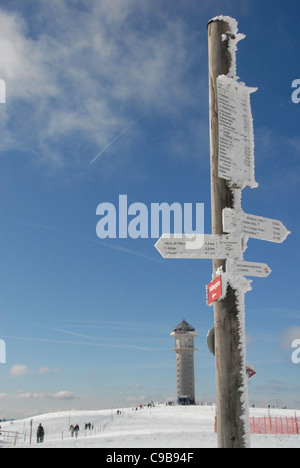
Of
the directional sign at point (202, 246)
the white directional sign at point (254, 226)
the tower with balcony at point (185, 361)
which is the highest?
the tower with balcony at point (185, 361)

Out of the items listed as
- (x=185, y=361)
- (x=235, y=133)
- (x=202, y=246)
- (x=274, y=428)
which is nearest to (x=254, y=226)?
(x=202, y=246)

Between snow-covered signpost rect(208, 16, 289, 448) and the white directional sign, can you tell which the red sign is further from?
the white directional sign

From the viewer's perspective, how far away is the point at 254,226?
6.27m

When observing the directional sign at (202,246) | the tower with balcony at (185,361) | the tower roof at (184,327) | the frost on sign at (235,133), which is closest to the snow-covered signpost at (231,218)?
the frost on sign at (235,133)

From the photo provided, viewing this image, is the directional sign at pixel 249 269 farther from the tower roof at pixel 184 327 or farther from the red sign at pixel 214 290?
the tower roof at pixel 184 327

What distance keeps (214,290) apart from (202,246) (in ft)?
2.08

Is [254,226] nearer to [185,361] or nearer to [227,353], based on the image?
[227,353]

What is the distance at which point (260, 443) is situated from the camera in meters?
16.3

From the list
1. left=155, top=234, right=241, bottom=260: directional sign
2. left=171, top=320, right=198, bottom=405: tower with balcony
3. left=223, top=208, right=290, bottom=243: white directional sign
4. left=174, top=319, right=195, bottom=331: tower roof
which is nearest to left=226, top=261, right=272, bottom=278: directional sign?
left=155, top=234, right=241, bottom=260: directional sign

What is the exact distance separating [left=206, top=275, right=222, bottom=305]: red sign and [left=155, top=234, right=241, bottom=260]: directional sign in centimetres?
36

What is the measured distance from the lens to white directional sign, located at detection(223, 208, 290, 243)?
600 centimetres

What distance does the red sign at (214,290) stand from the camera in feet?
18.5
